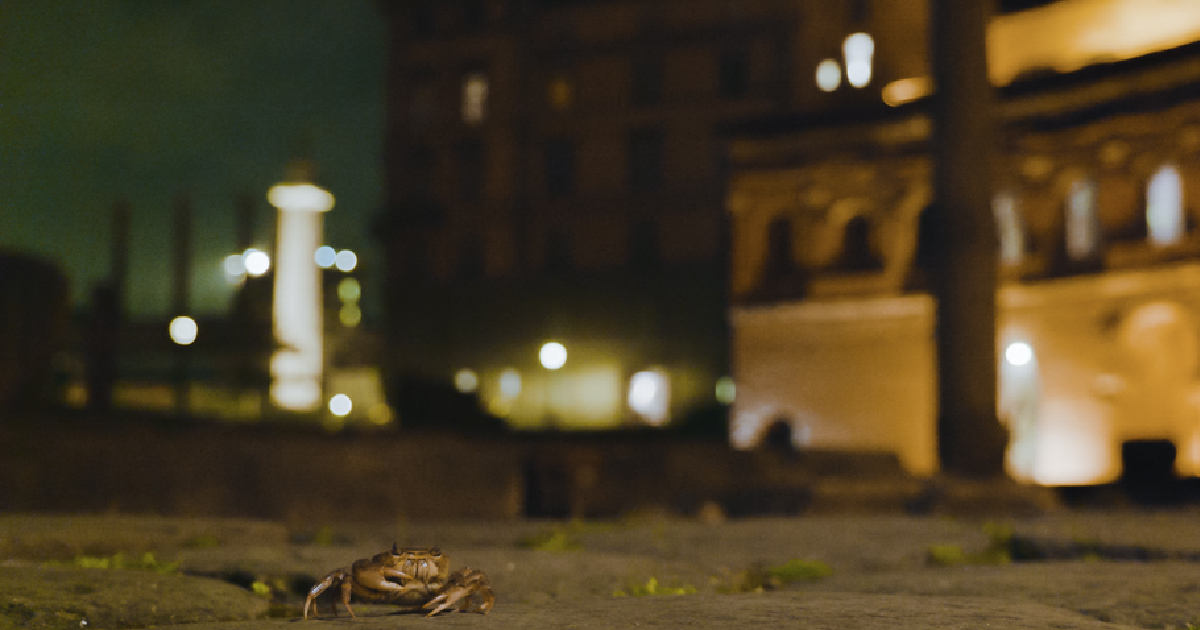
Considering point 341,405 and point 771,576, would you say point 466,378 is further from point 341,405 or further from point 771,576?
point 771,576

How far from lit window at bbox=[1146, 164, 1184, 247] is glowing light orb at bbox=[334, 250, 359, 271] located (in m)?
14.4

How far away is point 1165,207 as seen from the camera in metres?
18.1

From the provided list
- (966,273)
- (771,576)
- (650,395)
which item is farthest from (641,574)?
(650,395)

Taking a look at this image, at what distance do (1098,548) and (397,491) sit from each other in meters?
6.47

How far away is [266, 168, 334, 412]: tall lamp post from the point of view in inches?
601

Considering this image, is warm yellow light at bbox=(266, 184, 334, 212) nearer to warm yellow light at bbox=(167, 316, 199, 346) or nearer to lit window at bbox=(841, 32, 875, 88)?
warm yellow light at bbox=(167, 316, 199, 346)

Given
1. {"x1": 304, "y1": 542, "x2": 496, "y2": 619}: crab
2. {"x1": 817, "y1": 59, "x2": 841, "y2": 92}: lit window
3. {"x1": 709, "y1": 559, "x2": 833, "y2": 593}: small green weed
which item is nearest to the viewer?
{"x1": 304, "y1": 542, "x2": 496, "y2": 619}: crab

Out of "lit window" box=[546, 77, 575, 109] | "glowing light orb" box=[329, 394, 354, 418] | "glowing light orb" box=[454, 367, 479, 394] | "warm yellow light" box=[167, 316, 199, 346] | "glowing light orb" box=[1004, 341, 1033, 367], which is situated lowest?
"glowing light orb" box=[329, 394, 354, 418]

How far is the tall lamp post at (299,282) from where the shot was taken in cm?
1527

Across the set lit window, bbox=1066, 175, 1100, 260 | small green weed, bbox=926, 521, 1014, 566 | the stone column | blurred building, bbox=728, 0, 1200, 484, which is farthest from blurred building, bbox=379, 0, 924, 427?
small green weed, bbox=926, 521, 1014, 566

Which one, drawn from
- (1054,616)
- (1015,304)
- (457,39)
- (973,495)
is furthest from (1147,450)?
(457,39)

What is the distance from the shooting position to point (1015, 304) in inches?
798

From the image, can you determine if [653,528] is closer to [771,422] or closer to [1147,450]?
[1147,450]

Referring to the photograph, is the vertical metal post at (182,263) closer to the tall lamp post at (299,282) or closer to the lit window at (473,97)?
the tall lamp post at (299,282)
